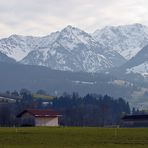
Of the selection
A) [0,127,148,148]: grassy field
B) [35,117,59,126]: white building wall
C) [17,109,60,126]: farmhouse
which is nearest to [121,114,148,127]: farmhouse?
[17,109,60,126]: farmhouse

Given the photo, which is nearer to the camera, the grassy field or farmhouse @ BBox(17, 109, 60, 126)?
the grassy field

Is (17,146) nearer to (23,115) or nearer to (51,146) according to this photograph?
(51,146)

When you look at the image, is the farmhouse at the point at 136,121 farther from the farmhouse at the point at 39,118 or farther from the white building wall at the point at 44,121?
the white building wall at the point at 44,121

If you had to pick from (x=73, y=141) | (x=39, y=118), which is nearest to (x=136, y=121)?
(x=39, y=118)

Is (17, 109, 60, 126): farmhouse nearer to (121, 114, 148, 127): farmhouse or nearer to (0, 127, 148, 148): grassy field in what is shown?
(121, 114, 148, 127): farmhouse

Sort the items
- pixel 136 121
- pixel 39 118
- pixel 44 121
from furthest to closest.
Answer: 1. pixel 136 121
2. pixel 44 121
3. pixel 39 118

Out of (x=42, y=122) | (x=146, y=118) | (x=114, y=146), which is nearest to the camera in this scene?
(x=114, y=146)

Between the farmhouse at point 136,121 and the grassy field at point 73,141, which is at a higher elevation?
the farmhouse at point 136,121

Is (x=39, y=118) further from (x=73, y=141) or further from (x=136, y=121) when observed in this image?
(x=73, y=141)

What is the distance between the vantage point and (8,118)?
19700cm

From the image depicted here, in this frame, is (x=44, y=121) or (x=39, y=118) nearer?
(x=39, y=118)

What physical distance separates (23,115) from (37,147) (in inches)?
4581

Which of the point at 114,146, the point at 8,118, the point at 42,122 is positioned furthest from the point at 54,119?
the point at 114,146

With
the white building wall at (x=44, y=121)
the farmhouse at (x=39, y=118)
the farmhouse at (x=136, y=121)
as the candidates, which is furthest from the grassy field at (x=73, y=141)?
the farmhouse at (x=136, y=121)
